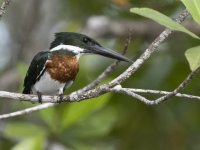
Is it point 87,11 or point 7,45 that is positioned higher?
point 87,11

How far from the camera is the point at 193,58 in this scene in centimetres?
225

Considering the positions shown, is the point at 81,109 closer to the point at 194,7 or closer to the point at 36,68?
the point at 36,68

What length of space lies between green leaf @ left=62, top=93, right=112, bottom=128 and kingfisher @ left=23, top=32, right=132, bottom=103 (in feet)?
2.54

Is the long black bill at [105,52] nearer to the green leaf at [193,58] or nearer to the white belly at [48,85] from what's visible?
the white belly at [48,85]

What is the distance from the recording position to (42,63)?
360 cm

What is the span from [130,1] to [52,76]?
1.56 meters

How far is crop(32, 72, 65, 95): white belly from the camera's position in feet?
11.7

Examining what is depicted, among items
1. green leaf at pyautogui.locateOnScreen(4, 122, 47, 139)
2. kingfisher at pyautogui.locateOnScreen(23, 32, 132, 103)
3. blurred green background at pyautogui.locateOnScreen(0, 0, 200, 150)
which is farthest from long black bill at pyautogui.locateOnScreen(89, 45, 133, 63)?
green leaf at pyautogui.locateOnScreen(4, 122, 47, 139)

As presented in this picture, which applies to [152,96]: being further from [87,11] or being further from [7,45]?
[7,45]

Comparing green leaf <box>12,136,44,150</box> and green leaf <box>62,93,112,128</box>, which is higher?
green leaf <box>62,93,112,128</box>

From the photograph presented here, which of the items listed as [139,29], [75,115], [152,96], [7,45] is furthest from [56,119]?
[7,45]

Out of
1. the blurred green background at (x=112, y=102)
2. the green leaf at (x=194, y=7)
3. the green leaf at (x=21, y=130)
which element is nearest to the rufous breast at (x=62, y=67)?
the blurred green background at (x=112, y=102)

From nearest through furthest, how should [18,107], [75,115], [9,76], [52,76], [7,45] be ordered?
[52,76] → [75,115] → [18,107] → [9,76] → [7,45]

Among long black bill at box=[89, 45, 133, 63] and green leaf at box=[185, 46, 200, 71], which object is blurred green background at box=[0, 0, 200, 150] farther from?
green leaf at box=[185, 46, 200, 71]
